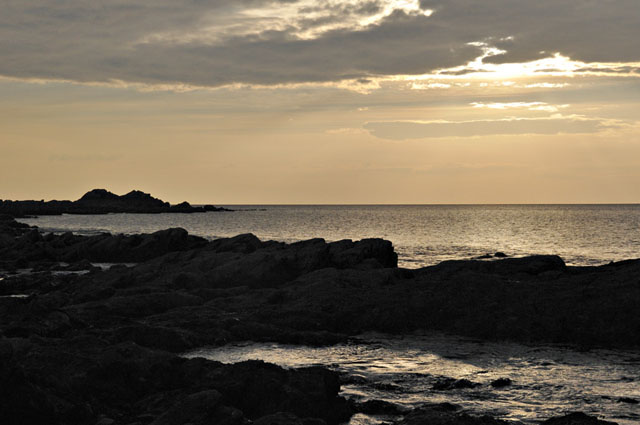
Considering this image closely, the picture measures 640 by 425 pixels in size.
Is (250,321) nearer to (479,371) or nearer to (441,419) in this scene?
(479,371)

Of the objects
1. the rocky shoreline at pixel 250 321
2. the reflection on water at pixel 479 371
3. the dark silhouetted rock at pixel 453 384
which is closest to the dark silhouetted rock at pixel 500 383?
the reflection on water at pixel 479 371

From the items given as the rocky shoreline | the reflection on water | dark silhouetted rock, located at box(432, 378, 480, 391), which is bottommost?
the reflection on water

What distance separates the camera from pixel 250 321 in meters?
23.5

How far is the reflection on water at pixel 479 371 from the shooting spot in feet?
50.2

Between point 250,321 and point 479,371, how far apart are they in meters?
8.98

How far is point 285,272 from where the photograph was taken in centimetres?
3422

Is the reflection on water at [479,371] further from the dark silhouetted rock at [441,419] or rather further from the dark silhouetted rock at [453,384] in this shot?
the dark silhouetted rock at [441,419]

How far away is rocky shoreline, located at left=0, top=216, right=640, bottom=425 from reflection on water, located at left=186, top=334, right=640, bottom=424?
1150mm

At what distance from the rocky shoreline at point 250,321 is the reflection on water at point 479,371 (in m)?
1.15

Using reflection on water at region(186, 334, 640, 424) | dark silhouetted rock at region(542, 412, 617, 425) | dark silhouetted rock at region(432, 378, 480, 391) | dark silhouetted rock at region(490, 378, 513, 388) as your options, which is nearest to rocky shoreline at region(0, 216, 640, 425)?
dark silhouetted rock at region(542, 412, 617, 425)

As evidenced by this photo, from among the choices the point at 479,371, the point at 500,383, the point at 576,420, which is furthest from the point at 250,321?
the point at 576,420

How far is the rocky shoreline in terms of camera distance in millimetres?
12656

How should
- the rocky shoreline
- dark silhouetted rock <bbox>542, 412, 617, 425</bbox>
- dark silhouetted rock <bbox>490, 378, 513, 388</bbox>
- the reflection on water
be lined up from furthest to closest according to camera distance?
dark silhouetted rock <bbox>490, 378, 513, 388</bbox> → the reflection on water → the rocky shoreline → dark silhouetted rock <bbox>542, 412, 617, 425</bbox>

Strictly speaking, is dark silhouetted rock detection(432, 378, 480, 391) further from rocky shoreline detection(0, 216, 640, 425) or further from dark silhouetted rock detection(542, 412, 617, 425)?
dark silhouetted rock detection(542, 412, 617, 425)
